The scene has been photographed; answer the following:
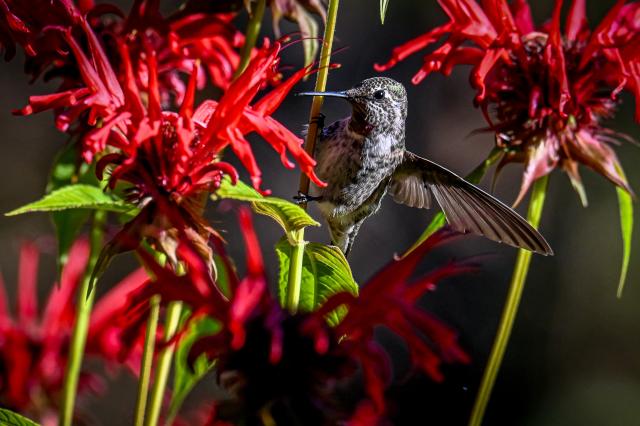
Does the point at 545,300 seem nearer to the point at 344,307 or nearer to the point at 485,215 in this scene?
the point at 485,215

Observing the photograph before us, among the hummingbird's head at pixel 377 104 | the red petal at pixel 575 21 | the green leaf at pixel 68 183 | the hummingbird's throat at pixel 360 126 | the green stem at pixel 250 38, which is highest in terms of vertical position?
the red petal at pixel 575 21

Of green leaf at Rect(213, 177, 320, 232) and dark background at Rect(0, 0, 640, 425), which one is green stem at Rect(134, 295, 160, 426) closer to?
green leaf at Rect(213, 177, 320, 232)

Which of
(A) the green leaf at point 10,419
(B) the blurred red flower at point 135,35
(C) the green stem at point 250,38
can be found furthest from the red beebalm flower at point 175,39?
(A) the green leaf at point 10,419

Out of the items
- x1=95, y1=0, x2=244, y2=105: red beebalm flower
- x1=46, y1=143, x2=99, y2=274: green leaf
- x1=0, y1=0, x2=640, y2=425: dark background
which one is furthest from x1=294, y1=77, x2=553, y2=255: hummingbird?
x1=0, y1=0, x2=640, y2=425: dark background

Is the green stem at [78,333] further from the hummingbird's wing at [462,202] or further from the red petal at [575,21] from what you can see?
the red petal at [575,21]

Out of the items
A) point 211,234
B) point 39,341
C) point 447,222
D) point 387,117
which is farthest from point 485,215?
point 39,341
